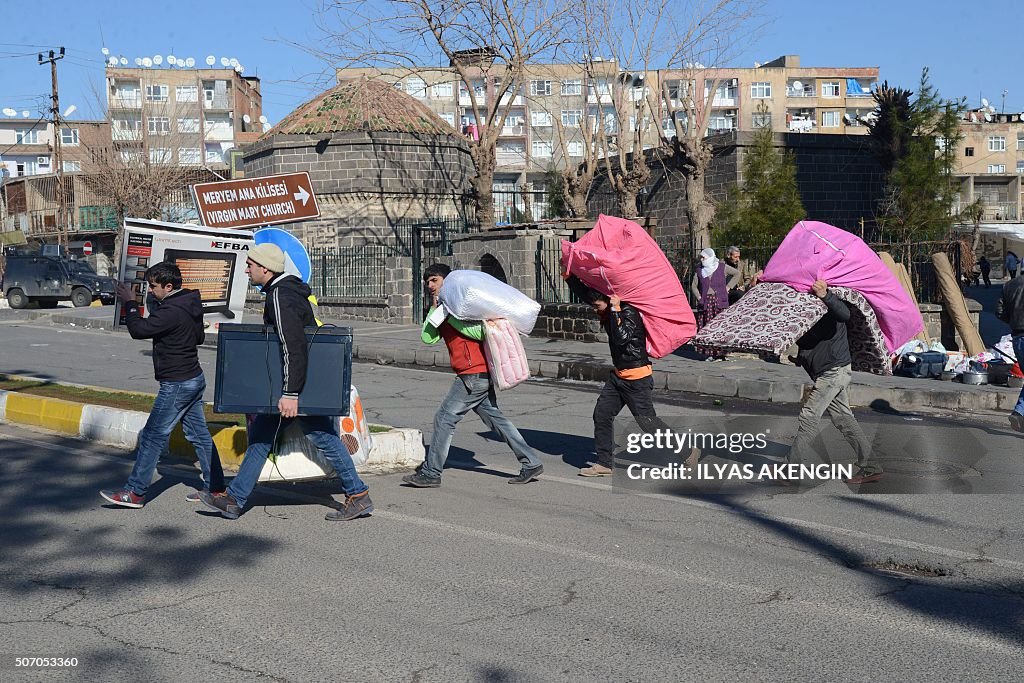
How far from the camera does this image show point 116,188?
52062 millimetres

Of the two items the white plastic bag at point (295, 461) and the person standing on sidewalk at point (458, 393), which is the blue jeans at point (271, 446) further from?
the person standing on sidewalk at point (458, 393)

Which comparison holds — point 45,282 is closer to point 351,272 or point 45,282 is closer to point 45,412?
point 351,272

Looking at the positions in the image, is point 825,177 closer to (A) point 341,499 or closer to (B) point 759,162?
(B) point 759,162

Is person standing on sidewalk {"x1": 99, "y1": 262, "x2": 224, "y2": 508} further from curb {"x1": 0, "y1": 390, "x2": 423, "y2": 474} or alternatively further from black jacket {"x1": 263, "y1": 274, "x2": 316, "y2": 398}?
curb {"x1": 0, "y1": 390, "x2": 423, "y2": 474}

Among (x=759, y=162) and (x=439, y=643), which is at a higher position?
(x=759, y=162)

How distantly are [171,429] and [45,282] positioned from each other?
2949cm

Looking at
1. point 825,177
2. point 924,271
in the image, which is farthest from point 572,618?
point 825,177

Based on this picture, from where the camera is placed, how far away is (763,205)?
21875 millimetres

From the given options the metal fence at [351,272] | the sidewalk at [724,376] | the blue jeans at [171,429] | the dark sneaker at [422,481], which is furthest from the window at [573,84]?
the blue jeans at [171,429]

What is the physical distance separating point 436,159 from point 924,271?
21.0 m

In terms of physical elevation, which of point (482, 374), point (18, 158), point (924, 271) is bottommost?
point (482, 374)

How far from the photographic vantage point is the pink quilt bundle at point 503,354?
24.0ft

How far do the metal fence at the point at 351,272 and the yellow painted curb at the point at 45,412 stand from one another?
14508mm

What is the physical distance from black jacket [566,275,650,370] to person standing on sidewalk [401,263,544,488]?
954 millimetres
